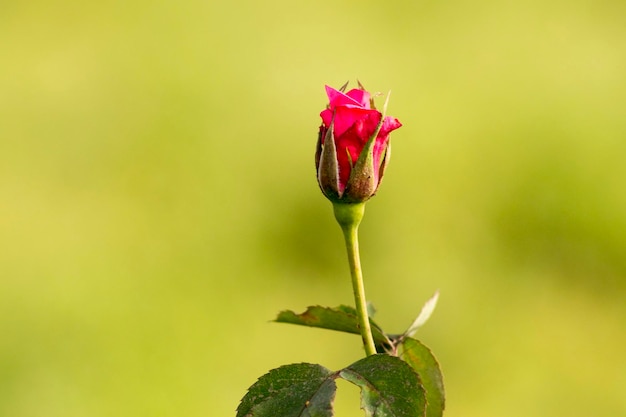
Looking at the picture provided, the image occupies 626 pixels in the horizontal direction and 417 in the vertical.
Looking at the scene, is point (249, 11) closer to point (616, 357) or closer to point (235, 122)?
point (235, 122)

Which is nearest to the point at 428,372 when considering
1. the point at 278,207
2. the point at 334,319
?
the point at 334,319

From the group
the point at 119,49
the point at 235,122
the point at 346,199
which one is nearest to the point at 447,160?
the point at 235,122

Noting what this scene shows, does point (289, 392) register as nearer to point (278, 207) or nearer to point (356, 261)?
point (356, 261)

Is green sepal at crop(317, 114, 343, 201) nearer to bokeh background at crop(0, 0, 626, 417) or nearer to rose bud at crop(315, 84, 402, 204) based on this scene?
rose bud at crop(315, 84, 402, 204)

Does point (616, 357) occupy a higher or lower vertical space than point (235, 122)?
lower

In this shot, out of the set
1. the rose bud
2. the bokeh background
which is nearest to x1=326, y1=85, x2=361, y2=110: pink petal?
the rose bud

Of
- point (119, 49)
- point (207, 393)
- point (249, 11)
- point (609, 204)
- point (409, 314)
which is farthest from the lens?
point (249, 11)
